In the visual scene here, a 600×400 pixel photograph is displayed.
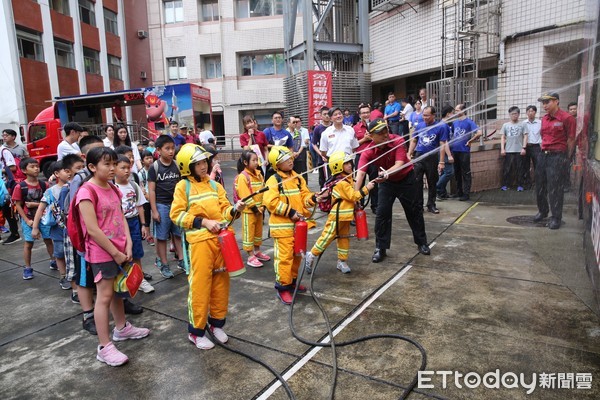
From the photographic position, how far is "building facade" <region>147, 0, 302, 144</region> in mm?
23984

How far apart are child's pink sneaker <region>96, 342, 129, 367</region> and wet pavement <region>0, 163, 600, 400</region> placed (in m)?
0.06

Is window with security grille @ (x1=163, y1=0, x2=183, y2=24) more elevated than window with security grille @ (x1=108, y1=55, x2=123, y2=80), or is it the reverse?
window with security grille @ (x1=163, y1=0, x2=183, y2=24)

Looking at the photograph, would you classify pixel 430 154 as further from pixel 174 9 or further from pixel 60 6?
pixel 174 9

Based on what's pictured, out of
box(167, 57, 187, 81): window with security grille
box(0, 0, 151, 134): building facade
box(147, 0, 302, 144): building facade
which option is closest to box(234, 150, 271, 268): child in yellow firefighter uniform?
box(0, 0, 151, 134): building facade

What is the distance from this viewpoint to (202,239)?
2861 mm

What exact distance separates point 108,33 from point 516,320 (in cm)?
2592

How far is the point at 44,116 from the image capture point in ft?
47.9

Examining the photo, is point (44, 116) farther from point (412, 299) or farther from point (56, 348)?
point (412, 299)

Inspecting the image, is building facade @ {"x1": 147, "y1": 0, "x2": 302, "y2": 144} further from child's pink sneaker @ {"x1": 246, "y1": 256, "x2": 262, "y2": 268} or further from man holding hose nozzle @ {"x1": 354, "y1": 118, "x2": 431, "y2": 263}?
man holding hose nozzle @ {"x1": 354, "y1": 118, "x2": 431, "y2": 263}

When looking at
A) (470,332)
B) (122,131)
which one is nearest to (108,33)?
(122,131)

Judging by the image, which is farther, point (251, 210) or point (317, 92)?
point (317, 92)

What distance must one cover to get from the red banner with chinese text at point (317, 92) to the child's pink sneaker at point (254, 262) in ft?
25.9

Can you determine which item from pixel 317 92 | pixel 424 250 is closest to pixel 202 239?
pixel 424 250

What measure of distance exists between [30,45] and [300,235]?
65.1ft
